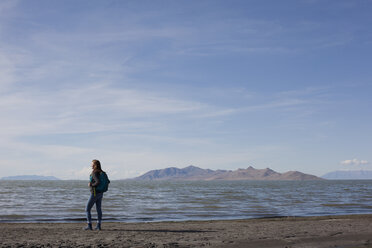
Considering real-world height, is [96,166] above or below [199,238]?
above

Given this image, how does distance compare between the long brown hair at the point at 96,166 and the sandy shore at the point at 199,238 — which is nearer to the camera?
the sandy shore at the point at 199,238

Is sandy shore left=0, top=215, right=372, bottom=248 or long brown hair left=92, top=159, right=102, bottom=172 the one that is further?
long brown hair left=92, top=159, right=102, bottom=172

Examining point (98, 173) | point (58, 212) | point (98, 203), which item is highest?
point (98, 173)

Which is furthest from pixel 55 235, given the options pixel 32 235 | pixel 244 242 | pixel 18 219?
pixel 18 219

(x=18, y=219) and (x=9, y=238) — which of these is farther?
(x=18, y=219)

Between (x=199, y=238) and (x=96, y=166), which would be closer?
(x=199, y=238)

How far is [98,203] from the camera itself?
11789 millimetres

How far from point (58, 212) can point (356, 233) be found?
50.6 feet

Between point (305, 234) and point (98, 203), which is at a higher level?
point (98, 203)

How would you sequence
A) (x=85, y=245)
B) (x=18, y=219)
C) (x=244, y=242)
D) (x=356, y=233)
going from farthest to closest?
(x=18, y=219)
(x=356, y=233)
(x=244, y=242)
(x=85, y=245)

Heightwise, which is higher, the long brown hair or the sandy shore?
the long brown hair

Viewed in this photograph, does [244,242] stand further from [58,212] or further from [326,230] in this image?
[58,212]

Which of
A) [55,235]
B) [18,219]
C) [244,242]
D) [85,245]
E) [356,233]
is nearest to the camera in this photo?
[85,245]

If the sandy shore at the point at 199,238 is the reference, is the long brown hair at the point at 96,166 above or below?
above
